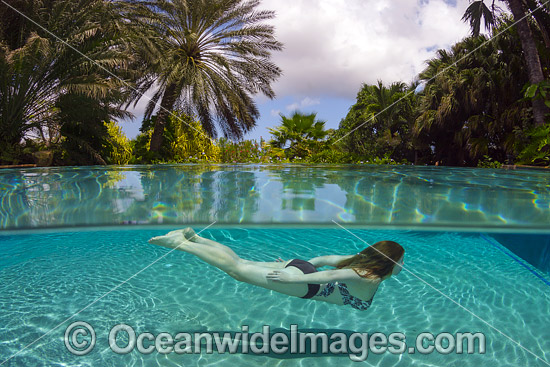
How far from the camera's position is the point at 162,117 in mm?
14000

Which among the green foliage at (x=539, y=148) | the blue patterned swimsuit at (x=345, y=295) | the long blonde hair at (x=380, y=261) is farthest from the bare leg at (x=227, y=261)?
Result: the green foliage at (x=539, y=148)

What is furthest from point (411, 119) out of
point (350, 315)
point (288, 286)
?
point (288, 286)

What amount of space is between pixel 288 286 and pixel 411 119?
745 inches

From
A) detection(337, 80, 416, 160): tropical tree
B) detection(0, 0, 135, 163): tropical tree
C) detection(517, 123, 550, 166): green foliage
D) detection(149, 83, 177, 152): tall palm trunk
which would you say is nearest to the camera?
detection(0, 0, 135, 163): tropical tree

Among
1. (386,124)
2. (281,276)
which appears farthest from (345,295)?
(386,124)

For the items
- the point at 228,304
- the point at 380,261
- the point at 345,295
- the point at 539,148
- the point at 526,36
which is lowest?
the point at 228,304

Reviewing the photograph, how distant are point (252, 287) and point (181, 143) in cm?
1086

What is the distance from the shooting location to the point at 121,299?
4.86 metres

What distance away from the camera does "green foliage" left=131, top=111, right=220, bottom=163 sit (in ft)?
48.3

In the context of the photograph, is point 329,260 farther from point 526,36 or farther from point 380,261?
point 526,36

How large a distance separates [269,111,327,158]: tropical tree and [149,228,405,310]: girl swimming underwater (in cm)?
1394

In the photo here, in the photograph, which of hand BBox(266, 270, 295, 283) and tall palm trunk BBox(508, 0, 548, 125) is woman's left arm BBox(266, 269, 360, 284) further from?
tall palm trunk BBox(508, 0, 548, 125)

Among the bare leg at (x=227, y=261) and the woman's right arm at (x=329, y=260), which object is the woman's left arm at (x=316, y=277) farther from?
the woman's right arm at (x=329, y=260)

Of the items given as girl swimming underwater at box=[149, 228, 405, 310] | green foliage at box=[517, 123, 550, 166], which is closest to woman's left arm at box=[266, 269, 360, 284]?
girl swimming underwater at box=[149, 228, 405, 310]
